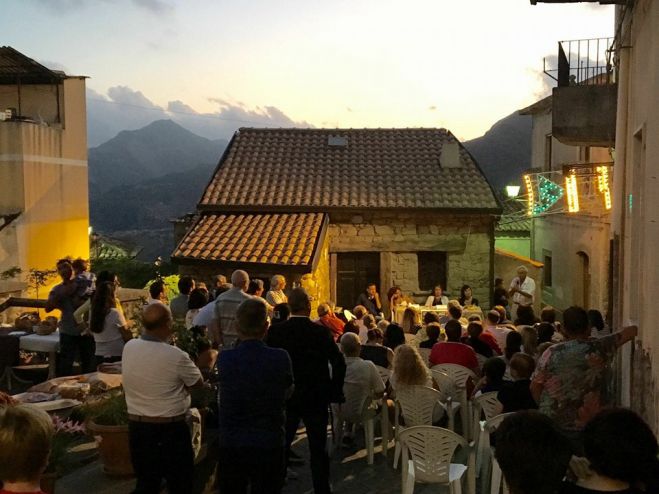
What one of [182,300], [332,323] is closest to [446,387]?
[332,323]

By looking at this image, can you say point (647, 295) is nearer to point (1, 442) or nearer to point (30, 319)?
point (1, 442)

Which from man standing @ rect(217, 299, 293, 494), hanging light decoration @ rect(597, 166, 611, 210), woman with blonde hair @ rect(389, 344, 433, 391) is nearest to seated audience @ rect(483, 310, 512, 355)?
woman with blonde hair @ rect(389, 344, 433, 391)

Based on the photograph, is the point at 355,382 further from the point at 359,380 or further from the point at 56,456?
the point at 56,456

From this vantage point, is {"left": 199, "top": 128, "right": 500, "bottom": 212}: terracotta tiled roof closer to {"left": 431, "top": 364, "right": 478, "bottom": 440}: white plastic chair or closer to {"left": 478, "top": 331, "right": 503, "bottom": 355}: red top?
{"left": 478, "top": 331, "right": 503, "bottom": 355}: red top

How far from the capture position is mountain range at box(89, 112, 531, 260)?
5491 centimetres

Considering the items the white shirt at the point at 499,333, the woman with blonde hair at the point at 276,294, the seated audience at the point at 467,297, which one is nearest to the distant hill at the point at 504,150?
the seated audience at the point at 467,297

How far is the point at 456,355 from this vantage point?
25.7 ft

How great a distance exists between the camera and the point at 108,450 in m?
A: 5.12

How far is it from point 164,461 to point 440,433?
2260mm

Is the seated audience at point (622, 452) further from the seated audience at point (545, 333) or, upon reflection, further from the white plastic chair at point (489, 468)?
the seated audience at point (545, 333)

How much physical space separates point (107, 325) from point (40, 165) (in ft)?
58.8

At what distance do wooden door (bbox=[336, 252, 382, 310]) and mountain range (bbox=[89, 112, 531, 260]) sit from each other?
437 inches

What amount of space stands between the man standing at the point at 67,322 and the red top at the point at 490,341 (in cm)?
472

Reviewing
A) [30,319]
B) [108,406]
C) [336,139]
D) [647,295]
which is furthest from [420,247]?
[108,406]
